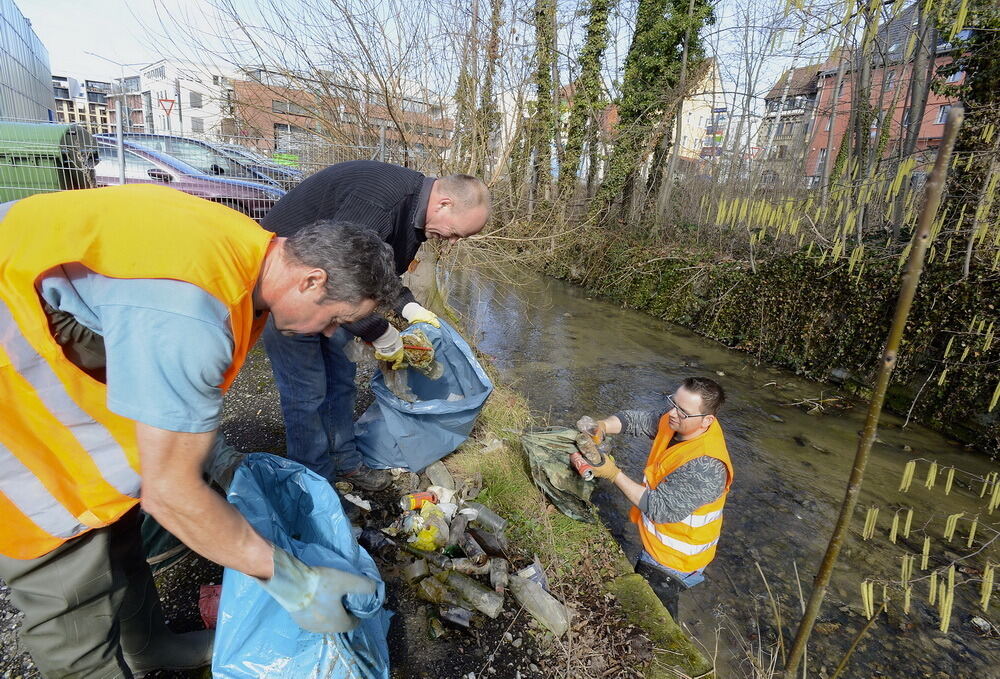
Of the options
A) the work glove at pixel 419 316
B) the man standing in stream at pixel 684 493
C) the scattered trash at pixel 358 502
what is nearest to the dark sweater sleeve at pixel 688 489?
the man standing in stream at pixel 684 493

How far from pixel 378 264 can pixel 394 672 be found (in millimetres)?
1370

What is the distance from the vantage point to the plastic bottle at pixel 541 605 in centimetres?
188

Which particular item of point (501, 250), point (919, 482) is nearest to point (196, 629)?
point (501, 250)

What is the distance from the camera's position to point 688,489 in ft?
7.40

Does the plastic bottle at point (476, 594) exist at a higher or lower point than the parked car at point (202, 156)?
lower

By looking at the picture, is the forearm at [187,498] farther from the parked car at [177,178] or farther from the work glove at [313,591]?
the parked car at [177,178]

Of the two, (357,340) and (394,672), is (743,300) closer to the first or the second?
(357,340)

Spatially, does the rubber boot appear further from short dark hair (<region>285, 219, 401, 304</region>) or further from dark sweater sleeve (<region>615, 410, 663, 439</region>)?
dark sweater sleeve (<region>615, 410, 663, 439</region>)

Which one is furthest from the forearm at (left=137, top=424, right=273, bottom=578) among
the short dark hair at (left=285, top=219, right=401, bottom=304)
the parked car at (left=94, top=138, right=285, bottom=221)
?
the parked car at (left=94, top=138, right=285, bottom=221)

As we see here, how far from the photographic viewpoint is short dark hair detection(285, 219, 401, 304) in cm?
111

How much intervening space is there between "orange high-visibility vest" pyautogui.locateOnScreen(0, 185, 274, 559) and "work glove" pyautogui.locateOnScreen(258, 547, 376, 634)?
406mm

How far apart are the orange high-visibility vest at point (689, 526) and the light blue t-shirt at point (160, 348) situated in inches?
79.9

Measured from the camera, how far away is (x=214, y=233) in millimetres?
1029

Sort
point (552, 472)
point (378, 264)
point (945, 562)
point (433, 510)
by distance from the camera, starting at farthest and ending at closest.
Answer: point (945, 562), point (552, 472), point (433, 510), point (378, 264)
